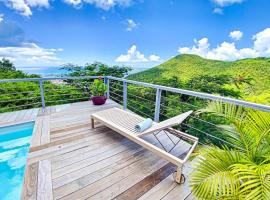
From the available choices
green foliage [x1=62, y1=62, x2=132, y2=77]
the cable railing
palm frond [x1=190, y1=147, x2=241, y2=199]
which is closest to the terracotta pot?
the cable railing

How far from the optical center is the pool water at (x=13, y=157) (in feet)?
6.06

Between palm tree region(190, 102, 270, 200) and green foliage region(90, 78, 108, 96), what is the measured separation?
3.55 m

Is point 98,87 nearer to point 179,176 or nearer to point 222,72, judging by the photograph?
point 179,176

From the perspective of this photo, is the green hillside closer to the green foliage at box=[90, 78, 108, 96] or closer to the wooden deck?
the green foliage at box=[90, 78, 108, 96]

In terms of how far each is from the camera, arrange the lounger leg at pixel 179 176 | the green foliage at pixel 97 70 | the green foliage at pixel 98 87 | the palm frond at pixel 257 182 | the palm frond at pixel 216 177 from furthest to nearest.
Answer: the green foliage at pixel 97 70, the green foliage at pixel 98 87, the lounger leg at pixel 179 176, the palm frond at pixel 216 177, the palm frond at pixel 257 182

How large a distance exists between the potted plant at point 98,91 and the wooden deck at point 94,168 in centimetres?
154

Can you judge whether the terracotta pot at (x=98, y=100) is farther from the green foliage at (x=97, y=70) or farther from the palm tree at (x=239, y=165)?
the palm tree at (x=239, y=165)

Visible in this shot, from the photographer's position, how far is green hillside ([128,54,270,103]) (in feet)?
18.9

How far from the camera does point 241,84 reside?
5.74 metres

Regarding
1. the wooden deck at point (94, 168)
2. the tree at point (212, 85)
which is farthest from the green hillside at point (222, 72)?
the wooden deck at point (94, 168)

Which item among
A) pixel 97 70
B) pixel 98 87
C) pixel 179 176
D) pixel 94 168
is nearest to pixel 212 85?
pixel 98 87

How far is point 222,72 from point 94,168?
292 inches

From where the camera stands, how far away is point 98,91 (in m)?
4.72

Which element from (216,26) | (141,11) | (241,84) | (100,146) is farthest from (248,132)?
(216,26)
